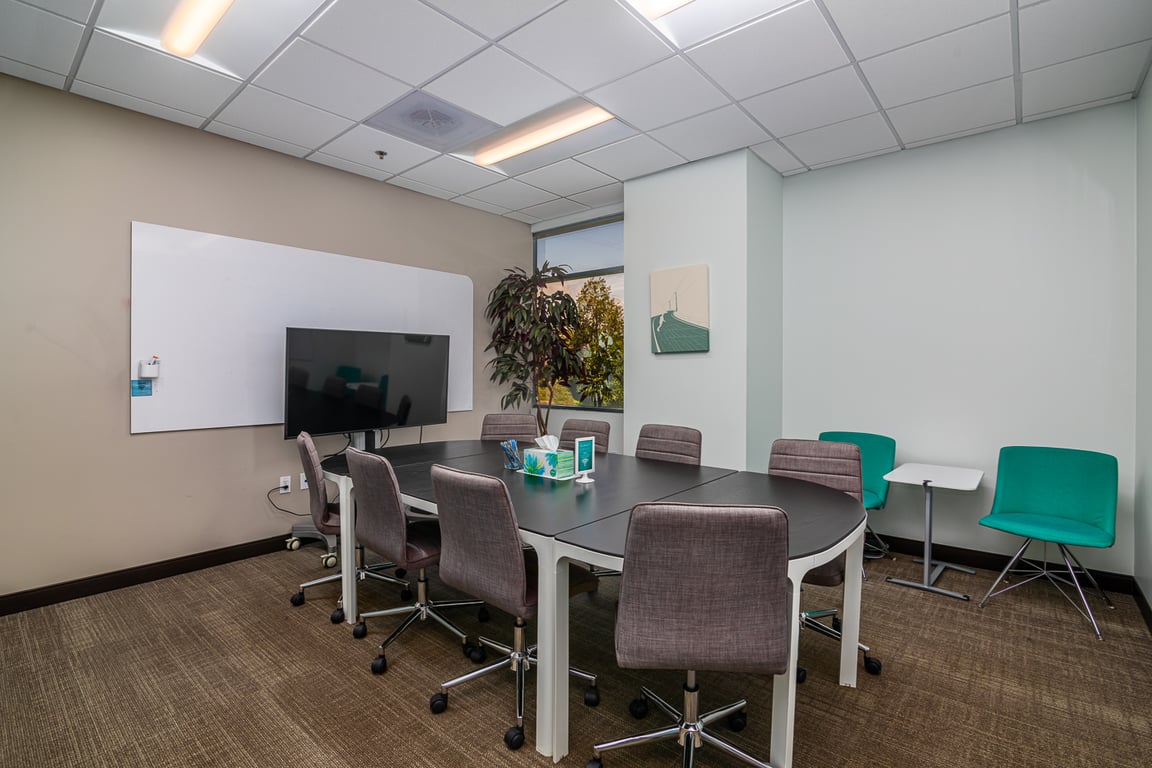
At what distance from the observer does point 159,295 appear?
364 cm

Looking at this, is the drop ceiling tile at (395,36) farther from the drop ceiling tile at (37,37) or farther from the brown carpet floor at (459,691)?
the brown carpet floor at (459,691)

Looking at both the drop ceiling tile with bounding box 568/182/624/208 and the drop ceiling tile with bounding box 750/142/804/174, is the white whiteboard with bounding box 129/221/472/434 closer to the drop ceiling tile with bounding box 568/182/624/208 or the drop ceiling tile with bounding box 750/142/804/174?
the drop ceiling tile with bounding box 568/182/624/208

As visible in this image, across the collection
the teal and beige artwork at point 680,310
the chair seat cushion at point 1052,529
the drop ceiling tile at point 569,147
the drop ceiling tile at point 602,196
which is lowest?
the chair seat cushion at point 1052,529

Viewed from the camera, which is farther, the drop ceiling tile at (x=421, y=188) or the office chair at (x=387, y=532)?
the drop ceiling tile at (x=421, y=188)

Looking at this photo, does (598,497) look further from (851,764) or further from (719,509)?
(851,764)

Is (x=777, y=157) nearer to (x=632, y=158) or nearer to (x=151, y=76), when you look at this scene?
(x=632, y=158)

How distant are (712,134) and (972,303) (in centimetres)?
215

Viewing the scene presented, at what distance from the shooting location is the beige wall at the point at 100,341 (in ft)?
10.4

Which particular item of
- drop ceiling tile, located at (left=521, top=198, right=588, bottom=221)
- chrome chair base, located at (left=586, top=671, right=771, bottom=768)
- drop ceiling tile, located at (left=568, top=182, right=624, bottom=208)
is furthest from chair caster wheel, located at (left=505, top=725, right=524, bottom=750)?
drop ceiling tile, located at (left=521, top=198, right=588, bottom=221)

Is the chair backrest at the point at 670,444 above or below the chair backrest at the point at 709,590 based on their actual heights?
above

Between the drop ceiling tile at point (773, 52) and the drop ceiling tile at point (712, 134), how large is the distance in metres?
0.35

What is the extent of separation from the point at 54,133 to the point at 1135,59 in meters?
5.98

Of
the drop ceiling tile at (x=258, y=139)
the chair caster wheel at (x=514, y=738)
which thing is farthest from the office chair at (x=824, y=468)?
the drop ceiling tile at (x=258, y=139)

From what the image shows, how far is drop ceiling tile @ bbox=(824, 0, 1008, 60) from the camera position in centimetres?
250
